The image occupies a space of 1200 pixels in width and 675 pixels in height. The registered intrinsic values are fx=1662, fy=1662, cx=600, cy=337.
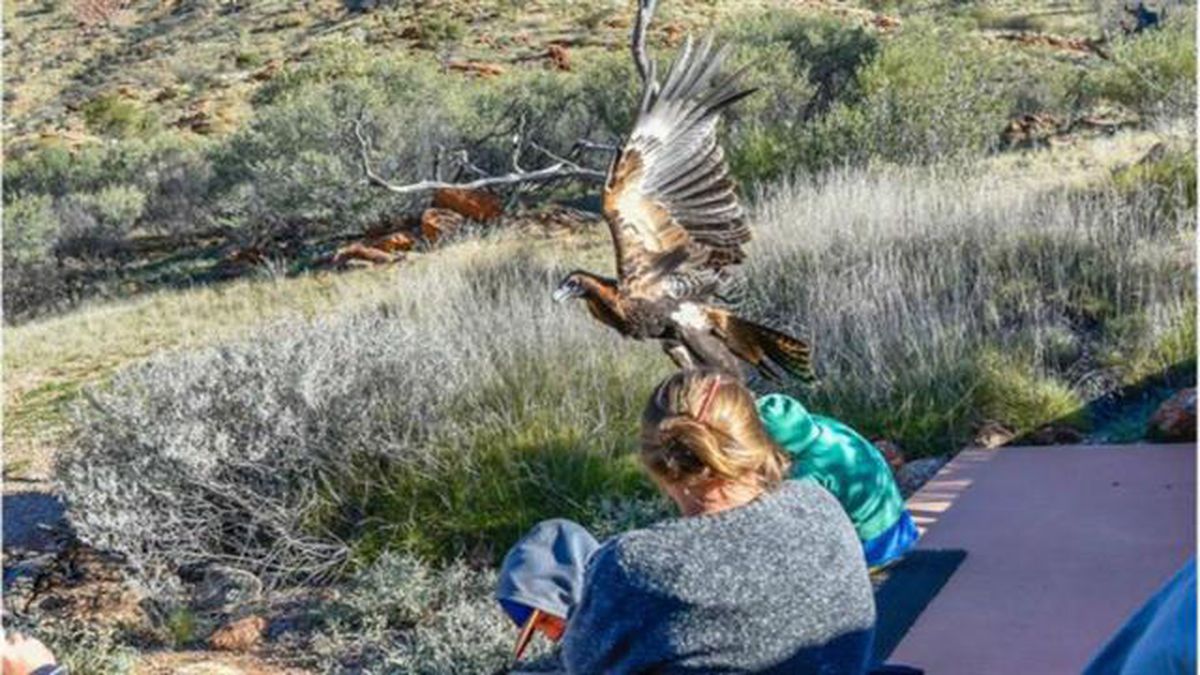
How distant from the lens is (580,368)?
665 centimetres

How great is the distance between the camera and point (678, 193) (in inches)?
199

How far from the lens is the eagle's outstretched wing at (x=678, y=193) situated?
4832 mm

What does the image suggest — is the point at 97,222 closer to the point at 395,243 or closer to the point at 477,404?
the point at 395,243

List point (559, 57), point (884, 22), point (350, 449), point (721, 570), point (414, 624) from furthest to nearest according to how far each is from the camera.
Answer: point (559, 57) → point (884, 22) → point (350, 449) → point (414, 624) → point (721, 570)

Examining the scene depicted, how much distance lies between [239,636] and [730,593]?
3.28 metres

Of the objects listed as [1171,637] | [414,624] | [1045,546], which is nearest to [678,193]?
[1045,546]

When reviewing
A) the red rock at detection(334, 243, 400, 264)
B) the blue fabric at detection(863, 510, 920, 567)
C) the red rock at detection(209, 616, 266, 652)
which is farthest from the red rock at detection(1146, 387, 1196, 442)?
the red rock at detection(334, 243, 400, 264)

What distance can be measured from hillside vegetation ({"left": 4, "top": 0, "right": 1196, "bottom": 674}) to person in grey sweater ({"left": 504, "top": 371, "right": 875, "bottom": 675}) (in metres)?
2.20

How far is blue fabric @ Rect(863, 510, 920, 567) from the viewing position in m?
4.29

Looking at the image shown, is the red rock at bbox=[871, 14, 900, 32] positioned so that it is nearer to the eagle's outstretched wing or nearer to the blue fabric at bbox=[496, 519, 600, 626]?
the eagle's outstretched wing

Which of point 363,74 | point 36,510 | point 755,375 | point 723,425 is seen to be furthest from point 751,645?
point 363,74

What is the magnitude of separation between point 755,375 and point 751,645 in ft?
15.5

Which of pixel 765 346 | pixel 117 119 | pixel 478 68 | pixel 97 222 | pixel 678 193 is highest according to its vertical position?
pixel 678 193

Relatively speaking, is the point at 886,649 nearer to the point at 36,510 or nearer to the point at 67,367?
the point at 36,510
